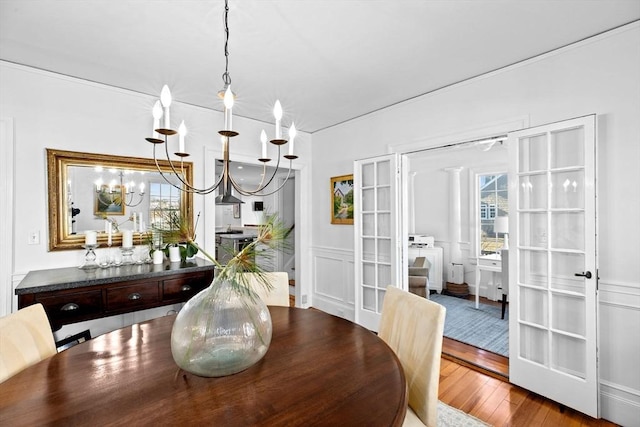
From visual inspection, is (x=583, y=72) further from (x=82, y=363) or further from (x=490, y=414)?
(x=82, y=363)

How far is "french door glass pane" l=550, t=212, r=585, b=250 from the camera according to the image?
6.95 feet

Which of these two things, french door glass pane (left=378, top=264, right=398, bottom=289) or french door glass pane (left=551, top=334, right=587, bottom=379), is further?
french door glass pane (left=378, top=264, right=398, bottom=289)

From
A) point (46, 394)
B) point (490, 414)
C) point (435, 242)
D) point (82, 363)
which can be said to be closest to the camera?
point (46, 394)

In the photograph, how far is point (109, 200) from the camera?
2.78 metres

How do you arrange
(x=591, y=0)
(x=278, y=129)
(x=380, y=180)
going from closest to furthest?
(x=278, y=129) < (x=591, y=0) < (x=380, y=180)

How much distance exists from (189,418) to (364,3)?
2.10m

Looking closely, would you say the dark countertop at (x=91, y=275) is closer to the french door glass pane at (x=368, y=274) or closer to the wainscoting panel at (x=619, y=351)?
the french door glass pane at (x=368, y=274)

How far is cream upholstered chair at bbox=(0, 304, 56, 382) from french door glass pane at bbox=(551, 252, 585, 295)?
3087 mm

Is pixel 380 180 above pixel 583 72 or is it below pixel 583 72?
below

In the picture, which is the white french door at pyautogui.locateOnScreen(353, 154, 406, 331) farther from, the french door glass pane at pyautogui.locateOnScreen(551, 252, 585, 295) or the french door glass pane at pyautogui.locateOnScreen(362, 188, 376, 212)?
the french door glass pane at pyautogui.locateOnScreen(551, 252, 585, 295)

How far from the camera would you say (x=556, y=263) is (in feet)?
7.32

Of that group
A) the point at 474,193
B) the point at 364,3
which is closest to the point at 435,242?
the point at 474,193

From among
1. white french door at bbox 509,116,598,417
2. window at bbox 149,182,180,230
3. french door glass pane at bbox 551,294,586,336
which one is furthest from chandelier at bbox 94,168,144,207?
french door glass pane at bbox 551,294,586,336

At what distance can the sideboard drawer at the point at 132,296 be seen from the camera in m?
2.24
